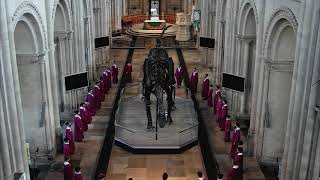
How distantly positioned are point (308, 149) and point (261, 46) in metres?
4.48

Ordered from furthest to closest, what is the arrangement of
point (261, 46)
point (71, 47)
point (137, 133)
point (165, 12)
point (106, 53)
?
1. point (165, 12)
2. point (106, 53)
3. point (71, 47)
4. point (137, 133)
5. point (261, 46)

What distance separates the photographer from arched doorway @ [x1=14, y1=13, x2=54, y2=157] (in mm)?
13281

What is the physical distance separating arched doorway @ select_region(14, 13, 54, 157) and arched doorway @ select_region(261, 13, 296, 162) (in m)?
7.03

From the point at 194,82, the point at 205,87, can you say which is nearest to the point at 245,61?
the point at 205,87

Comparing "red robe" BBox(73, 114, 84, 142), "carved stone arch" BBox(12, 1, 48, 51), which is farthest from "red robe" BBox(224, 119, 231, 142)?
"carved stone arch" BBox(12, 1, 48, 51)

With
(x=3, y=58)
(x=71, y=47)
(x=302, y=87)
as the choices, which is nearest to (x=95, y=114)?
(x=71, y=47)

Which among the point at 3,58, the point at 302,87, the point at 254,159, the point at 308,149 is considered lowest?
the point at 254,159

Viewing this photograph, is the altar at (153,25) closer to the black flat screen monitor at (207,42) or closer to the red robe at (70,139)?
the black flat screen monitor at (207,42)

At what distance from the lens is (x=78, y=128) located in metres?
15.9

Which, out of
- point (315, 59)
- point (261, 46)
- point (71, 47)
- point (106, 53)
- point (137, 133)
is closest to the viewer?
point (315, 59)

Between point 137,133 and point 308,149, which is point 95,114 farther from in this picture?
point 308,149

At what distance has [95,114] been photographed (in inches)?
745

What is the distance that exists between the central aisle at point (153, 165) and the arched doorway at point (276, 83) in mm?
2437

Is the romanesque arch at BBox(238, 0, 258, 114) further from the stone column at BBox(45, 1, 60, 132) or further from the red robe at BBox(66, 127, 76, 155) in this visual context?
the red robe at BBox(66, 127, 76, 155)
